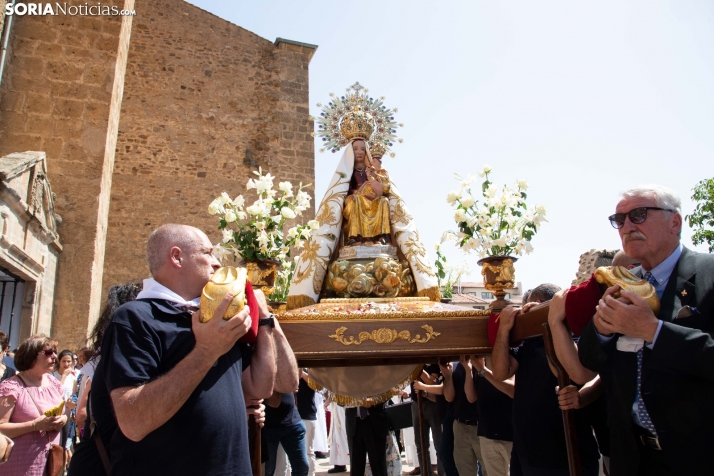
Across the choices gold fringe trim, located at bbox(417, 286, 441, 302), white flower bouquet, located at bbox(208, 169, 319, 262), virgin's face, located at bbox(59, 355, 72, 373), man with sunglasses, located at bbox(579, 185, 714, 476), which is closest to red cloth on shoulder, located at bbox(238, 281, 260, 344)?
man with sunglasses, located at bbox(579, 185, 714, 476)

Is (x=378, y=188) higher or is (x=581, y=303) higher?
(x=378, y=188)

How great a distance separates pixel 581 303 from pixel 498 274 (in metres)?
1.72

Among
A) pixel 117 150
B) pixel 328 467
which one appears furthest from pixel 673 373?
pixel 117 150

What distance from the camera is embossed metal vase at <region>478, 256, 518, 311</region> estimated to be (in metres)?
4.17

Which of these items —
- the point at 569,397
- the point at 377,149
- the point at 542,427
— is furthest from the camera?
the point at 377,149

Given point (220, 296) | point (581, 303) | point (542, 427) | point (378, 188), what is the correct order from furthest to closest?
point (378, 188) → point (542, 427) → point (581, 303) → point (220, 296)

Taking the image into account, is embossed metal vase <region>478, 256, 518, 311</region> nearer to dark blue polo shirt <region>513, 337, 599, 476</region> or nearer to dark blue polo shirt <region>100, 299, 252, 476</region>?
dark blue polo shirt <region>513, 337, 599, 476</region>

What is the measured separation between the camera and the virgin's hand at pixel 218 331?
191 centimetres

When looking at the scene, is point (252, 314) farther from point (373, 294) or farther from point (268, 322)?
point (373, 294)

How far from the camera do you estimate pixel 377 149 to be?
5203mm

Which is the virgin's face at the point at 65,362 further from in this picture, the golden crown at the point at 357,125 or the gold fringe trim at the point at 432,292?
the gold fringe trim at the point at 432,292

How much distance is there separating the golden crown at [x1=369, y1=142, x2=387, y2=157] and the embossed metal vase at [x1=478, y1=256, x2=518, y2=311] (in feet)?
4.77

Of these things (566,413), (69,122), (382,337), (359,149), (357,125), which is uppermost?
(69,122)

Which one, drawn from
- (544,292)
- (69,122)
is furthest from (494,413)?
(69,122)
